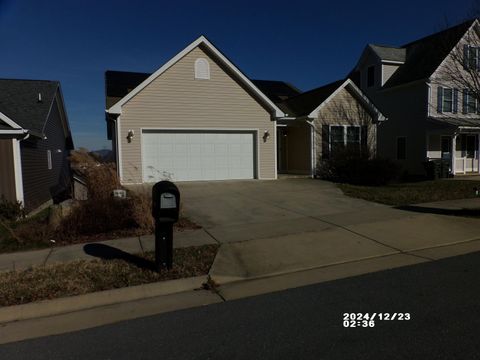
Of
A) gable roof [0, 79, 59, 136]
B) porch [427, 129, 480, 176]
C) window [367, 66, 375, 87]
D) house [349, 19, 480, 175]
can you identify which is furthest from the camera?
window [367, 66, 375, 87]

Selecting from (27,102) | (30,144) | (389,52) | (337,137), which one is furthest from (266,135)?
(389,52)

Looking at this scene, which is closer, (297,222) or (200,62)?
(297,222)

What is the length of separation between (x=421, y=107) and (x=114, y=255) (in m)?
20.6

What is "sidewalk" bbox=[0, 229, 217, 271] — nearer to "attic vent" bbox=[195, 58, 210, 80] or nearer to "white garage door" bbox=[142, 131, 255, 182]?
"white garage door" bbox=[142, 131, 255, 182]

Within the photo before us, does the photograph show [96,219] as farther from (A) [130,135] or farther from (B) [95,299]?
(A) [130,135]

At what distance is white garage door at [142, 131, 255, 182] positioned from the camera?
15695 mm

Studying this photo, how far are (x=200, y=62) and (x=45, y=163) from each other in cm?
798

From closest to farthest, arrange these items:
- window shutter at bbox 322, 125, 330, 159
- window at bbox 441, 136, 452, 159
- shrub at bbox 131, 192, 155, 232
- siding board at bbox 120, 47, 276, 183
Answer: shrub at bbox 131, 192, 155, 232, siding board at bbox 120, 47, 276, 183, window shutter at bbox 322, 125, 330, 159, window at bbox 441, 136, 452, 159

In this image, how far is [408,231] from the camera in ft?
25.1

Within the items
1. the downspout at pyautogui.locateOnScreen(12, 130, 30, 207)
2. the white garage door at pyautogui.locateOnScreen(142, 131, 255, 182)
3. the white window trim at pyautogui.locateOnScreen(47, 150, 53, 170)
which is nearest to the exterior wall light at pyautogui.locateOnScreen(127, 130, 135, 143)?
the white garage door at pyautogui.locateOnScreen(142, 131, 255, 182)

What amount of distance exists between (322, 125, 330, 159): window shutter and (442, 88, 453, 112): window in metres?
8.10

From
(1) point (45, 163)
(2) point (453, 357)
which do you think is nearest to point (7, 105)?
(1) point (45, 163)

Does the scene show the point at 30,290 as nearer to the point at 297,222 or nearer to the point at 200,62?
the point at 297,222

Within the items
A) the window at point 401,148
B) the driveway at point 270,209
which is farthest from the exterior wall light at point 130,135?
the window at point 401,148
